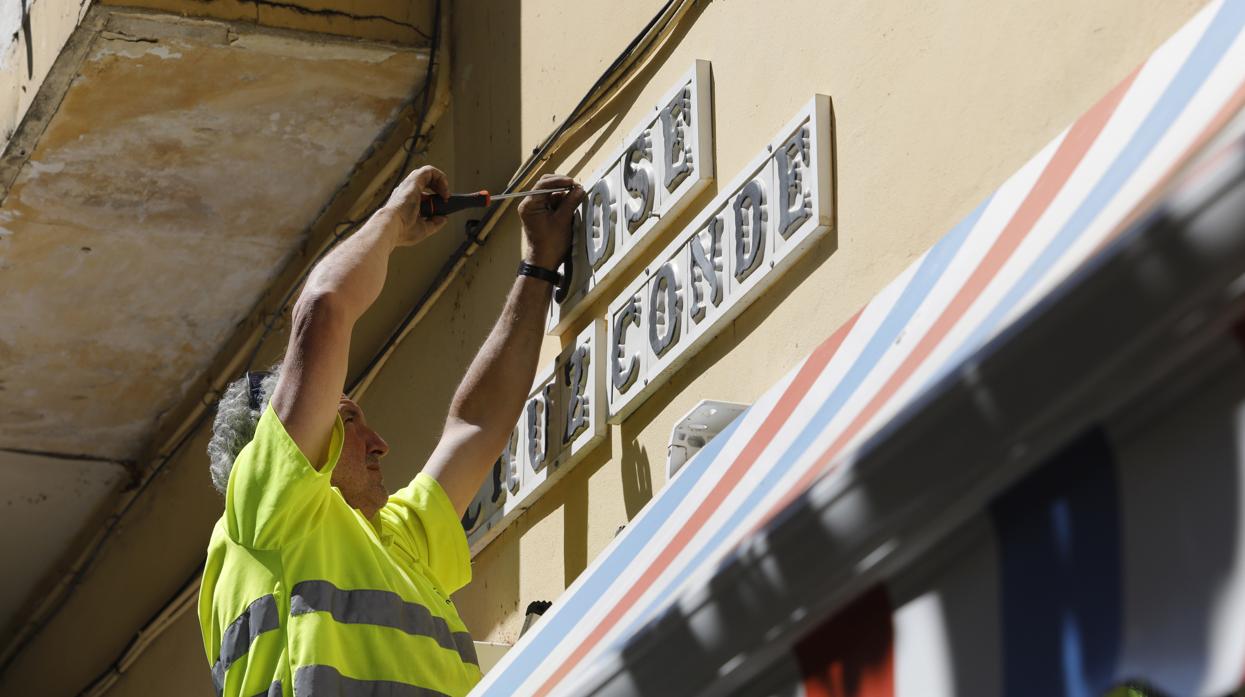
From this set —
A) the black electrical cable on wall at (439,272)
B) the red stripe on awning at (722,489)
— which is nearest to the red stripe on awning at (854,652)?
the red stripe on awning at (722,489)

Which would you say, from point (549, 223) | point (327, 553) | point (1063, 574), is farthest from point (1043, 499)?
point (549, 223)

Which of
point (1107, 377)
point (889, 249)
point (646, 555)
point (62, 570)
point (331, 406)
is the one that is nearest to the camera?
point (1107, 377)

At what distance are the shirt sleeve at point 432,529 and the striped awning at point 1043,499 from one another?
7.36 feet

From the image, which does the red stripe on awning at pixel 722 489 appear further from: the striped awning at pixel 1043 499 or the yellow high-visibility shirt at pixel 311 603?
the yellow high-visibility shirt at pixel 311 603

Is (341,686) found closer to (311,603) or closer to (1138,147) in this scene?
(311,603)

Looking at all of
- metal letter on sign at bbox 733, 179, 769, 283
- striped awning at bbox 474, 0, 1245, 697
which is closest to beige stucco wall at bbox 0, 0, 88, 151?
metal letter on sign at bbox 733, 179, 769, 283

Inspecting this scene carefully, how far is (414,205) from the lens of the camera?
509cm

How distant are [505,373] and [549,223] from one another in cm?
42

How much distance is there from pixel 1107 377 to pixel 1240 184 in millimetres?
237

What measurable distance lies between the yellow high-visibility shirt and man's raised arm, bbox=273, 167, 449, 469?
0.05m

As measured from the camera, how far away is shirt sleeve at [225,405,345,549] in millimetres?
4332

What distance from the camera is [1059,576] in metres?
1.98

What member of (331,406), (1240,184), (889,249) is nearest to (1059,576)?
(1240,184)

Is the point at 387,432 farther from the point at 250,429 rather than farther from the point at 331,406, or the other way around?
the point at 331,406
